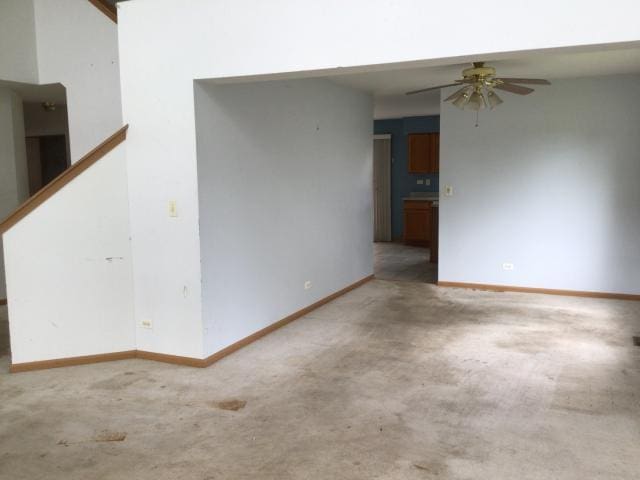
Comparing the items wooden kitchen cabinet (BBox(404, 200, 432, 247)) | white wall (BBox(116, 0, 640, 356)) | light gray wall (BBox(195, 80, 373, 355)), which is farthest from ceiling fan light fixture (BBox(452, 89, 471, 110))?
wooden kitchen cabinet (BBox(404, 200, 432, 247))

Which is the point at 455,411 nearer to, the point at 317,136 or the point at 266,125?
the point at 266,125

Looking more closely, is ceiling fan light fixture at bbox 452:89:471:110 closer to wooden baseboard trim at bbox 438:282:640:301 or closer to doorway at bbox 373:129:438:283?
wooden baseboard trim at bbox 438:282:640:301

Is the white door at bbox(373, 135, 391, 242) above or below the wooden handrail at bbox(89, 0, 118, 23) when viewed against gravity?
below

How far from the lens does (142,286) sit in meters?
4.06

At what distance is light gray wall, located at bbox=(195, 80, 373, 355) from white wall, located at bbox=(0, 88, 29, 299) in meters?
3.24

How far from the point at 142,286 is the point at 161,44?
175 cm

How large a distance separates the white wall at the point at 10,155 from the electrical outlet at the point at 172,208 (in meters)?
3.16

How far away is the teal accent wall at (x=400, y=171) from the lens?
986 cm

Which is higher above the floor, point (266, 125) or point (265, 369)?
point (266, 125)

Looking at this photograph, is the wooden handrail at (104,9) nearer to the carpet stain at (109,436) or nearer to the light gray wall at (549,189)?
the light gray wall at (549,189)

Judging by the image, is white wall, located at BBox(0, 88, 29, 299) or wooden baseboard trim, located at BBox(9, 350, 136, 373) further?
white wall, located at BBox(0, 88, 29, 299)

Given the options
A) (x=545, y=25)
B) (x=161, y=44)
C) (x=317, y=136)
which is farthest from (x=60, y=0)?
(x=545, y=25)

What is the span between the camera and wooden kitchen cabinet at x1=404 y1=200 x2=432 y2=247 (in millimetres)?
9445

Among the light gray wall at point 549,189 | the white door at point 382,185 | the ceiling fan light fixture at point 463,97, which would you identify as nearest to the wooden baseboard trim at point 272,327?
the light gray wall at point 549,189
